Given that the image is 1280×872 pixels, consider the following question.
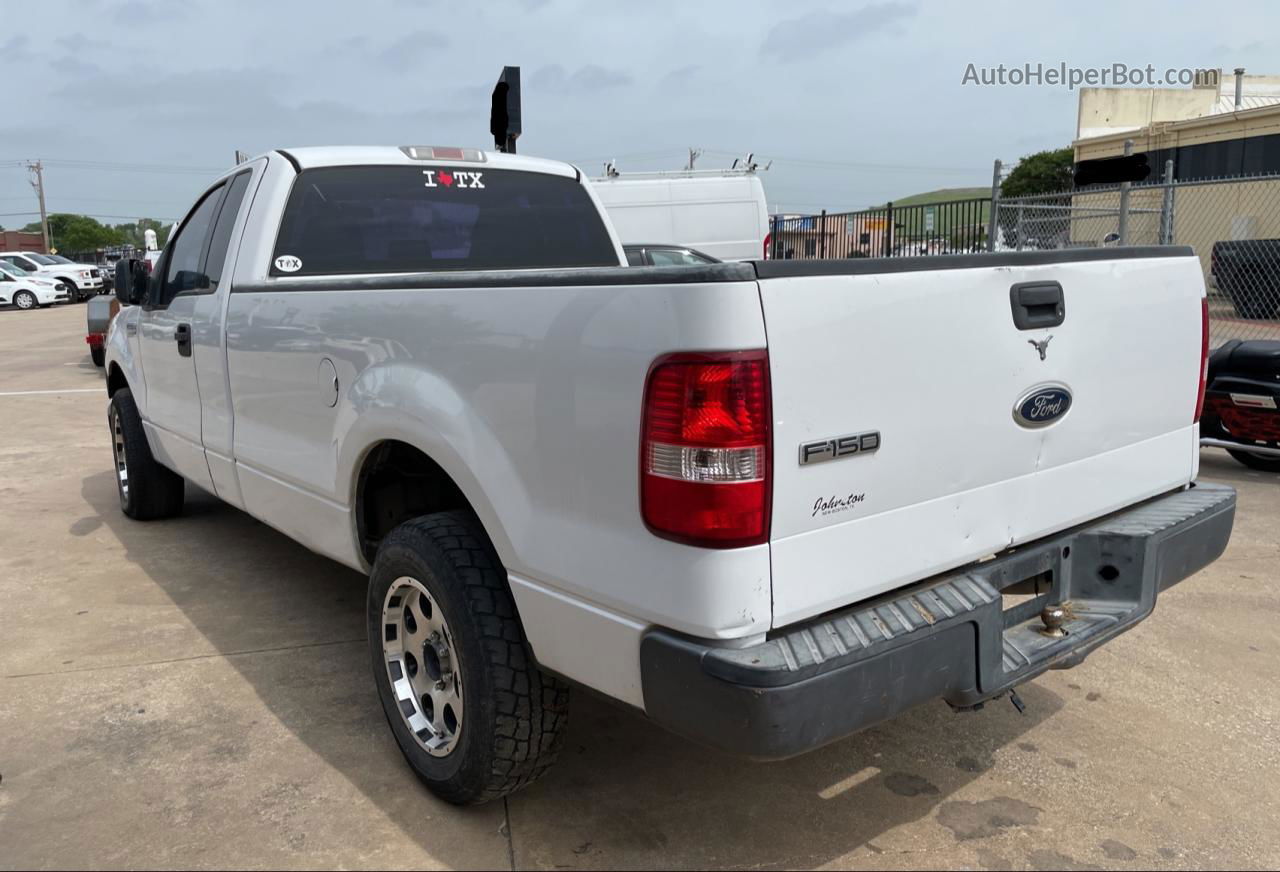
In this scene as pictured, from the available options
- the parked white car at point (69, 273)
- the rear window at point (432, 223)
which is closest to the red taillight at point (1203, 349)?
the rear window at point (432, 223)

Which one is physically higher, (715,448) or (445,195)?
(445,195)

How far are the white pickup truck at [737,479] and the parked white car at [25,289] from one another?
3246 centimetres

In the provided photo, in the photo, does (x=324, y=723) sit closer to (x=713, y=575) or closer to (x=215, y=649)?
(x=215, y=649)

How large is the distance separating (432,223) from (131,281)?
76.4 inches

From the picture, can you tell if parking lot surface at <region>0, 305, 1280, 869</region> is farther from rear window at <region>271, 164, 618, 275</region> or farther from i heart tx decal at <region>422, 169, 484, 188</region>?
i heart tx decal at <region>422, 169, 484, 188</region>

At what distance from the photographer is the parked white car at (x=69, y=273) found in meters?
32.7

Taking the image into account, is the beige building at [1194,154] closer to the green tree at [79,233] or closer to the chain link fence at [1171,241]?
the chain link fence at [1171,241]

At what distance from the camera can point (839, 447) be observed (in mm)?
2258

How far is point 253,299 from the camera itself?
3.87m

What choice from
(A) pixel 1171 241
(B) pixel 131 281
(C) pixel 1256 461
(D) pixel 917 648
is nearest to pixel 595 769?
(D) pixel 917 648

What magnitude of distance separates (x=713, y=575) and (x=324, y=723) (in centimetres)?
194

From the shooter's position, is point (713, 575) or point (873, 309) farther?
point (873, 309)

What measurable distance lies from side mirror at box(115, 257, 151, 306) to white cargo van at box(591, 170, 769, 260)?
1252 cm

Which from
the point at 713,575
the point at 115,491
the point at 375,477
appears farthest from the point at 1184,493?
the point at 115,491
